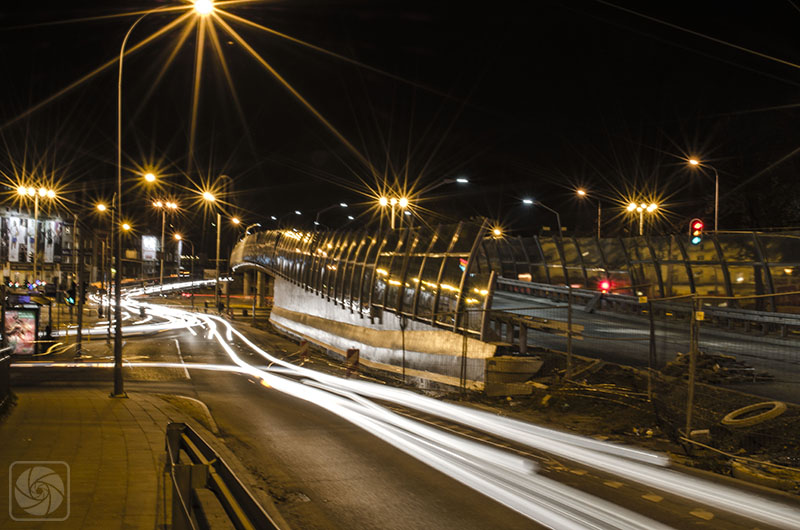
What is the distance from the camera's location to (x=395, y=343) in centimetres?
2288

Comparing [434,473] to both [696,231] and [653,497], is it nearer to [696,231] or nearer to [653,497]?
[653,497]

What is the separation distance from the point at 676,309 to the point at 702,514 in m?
9.22

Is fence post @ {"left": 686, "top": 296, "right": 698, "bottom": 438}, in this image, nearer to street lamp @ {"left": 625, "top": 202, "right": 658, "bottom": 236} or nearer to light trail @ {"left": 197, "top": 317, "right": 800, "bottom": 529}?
light trail @ {"left": 197, "top": 317, "right": 800, "bottom": 529}

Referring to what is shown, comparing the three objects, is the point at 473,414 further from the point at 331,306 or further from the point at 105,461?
the point at 331,306

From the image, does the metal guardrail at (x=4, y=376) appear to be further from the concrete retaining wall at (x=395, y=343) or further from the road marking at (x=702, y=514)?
the road marking at (x=702, y=514)

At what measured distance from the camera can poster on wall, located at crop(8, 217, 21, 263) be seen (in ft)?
284

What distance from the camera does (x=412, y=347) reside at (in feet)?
69.9

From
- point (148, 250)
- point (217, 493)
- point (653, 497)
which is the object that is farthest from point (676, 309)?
point (148, 250)

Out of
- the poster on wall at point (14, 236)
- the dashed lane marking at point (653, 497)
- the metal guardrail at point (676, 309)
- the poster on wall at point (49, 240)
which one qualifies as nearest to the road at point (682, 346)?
the metal guardrail at point (676, 309)

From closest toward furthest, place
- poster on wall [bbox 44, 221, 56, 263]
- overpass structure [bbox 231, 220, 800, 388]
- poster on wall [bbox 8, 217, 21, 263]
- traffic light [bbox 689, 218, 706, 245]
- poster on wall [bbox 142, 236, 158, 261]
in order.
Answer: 1. overpass structure [bbox 231, 220, 800, 388]
2. traffic light [bbox 689, 218, 706, 245]
3. poster on wall [bbox 142, 236, 158, 261]
4. poster on wall [bbox 8, 217, 21, 263]
5. poster on wall [bbox 44, 221, 56, 263]

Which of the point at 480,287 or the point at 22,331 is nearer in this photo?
the point at 480,287
